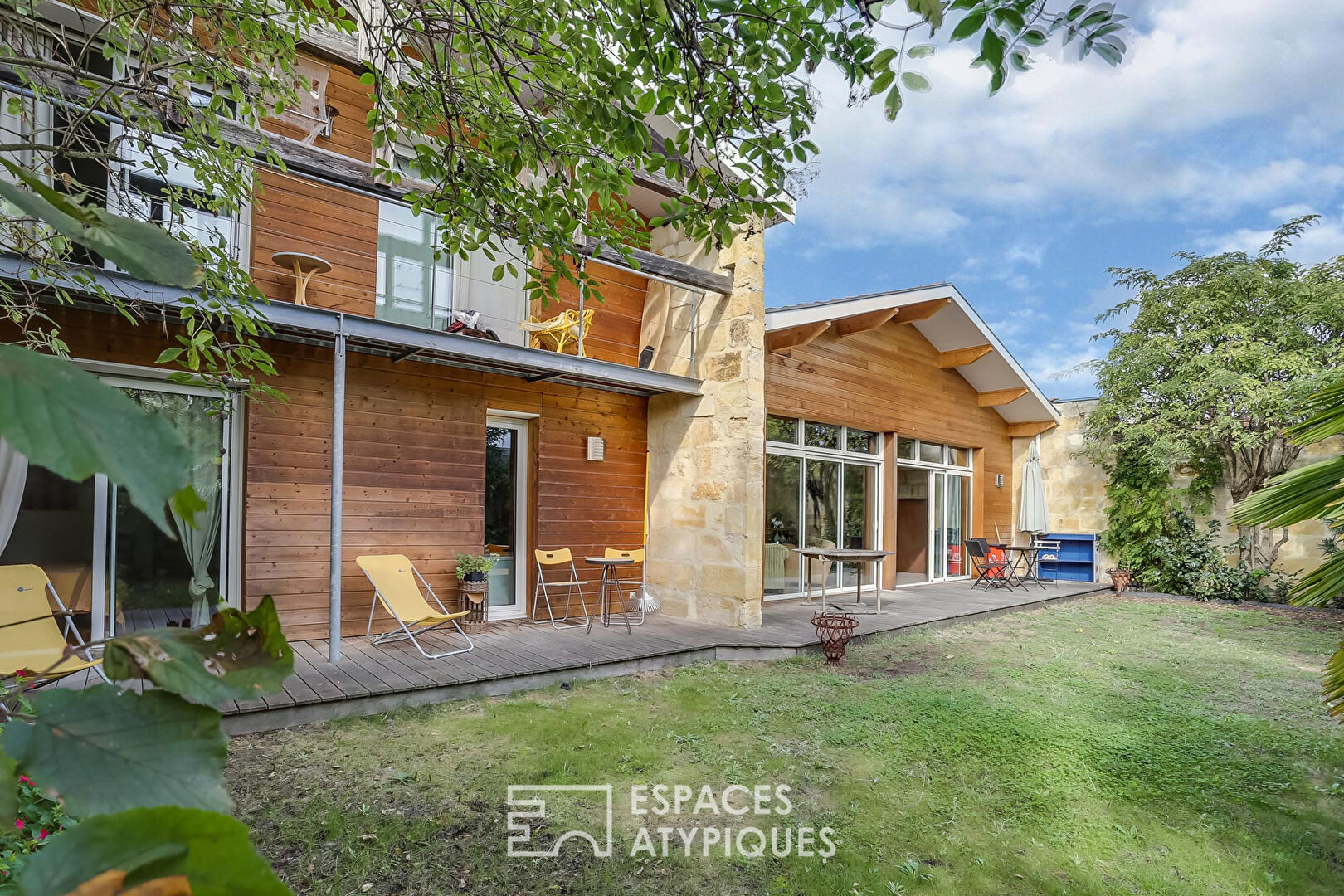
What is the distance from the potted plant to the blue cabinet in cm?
1160

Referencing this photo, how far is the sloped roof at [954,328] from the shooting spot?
8.68 metres

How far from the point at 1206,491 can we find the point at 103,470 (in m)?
15.3

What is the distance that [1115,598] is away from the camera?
1152 centimetres

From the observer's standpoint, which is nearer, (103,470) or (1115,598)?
(103,470)

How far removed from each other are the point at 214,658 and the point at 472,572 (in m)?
7.06

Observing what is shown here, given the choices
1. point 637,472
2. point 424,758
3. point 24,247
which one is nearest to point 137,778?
point 24,247

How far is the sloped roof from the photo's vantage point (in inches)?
342

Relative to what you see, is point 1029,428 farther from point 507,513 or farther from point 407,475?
point 407,475

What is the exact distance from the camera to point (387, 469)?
22.1 feet

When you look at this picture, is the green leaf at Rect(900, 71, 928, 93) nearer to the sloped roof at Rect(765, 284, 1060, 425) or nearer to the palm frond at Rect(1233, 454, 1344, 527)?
the palm frond at Rect(1233, 454, 1344, 527)

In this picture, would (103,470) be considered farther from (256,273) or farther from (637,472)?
(637,472)

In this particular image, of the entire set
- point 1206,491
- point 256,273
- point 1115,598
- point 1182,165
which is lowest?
point 1115,598

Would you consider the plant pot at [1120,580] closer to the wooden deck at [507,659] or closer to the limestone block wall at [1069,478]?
the limestone block wall at [1069,478]

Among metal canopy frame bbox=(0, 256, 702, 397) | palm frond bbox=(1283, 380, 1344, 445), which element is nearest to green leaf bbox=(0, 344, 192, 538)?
palm frond bbox=(1283, 380, 1344, 445)
